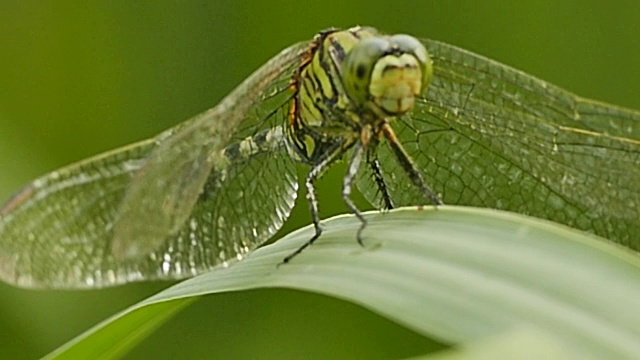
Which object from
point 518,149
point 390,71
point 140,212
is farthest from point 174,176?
point 518,149

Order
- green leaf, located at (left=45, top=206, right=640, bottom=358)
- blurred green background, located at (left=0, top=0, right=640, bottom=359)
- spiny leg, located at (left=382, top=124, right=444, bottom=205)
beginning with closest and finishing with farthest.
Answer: green leaf, located at (left=45, top=206, right=640, bottom=358), spiny leg, located at (left=382, top=124, right=444, bottom=205), blurred green background, located at (left=0, top=0, right=640, bottom=359)

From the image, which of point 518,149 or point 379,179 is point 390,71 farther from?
point 518,149

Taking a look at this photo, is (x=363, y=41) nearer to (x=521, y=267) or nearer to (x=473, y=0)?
(x=521, y=267)

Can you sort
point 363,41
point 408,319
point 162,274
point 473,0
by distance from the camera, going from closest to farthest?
point 408,319 < point 162,274 < point 363,41 < point 473,0

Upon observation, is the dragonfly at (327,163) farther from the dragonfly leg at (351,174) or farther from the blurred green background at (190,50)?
the blurred green background at (190,50)

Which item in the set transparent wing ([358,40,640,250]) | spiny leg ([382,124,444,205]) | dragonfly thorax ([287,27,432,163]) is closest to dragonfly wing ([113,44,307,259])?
dragonfly thorax ([287,27,432,163])

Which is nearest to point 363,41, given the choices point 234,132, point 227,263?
point 234,132

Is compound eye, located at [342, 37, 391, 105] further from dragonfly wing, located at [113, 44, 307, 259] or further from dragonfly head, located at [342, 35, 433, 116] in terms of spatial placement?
dragonfly wing, located at [113, 44, 307, 259]
